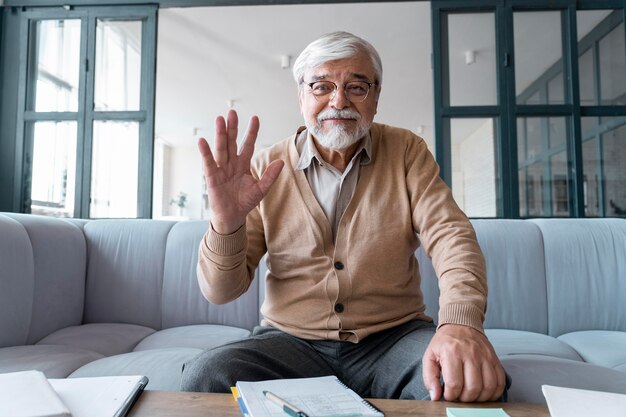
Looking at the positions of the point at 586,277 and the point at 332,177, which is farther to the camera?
the point at 586,277

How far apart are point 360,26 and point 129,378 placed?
4.21 metres

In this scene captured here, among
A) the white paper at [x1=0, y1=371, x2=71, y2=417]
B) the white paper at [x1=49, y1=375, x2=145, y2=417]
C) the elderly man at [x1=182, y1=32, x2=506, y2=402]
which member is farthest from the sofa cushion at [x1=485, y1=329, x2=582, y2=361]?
the white paper at [x1=0, y1=371, x2=71, y2=417]

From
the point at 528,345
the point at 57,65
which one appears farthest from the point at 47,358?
the point at 57,65

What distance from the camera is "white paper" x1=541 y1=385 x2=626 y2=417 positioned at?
59 cm

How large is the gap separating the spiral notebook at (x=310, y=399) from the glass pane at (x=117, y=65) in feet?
9.27

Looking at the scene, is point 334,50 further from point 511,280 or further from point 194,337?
point 511,280

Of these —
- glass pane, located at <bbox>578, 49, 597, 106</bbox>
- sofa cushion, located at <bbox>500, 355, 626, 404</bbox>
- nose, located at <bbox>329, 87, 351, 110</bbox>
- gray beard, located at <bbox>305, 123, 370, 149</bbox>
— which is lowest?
sofa cushion, located at <bbox>500, 355, 626, 404</bbox>

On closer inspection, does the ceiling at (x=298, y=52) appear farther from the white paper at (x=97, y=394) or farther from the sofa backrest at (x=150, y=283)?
the white paper at (x=97, y=394)

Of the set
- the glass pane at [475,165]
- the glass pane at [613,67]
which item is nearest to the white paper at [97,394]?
the glass pane at [475,165]

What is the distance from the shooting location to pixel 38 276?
1.69 meters

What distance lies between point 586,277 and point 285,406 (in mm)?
1761

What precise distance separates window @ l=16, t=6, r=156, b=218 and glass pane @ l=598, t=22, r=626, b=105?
298 centimetres

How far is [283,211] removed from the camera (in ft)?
4.00

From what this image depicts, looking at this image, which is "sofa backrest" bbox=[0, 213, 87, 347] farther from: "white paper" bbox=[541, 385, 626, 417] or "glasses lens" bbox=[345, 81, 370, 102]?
"white paper" bbox=[541, 385, 626, 417]
